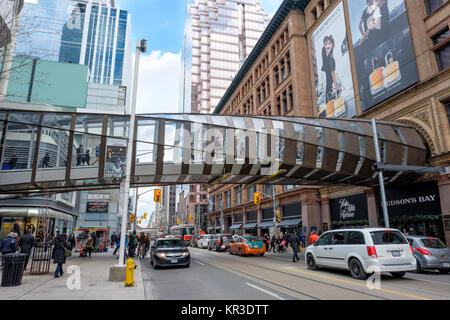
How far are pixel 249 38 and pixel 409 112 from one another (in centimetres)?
10972

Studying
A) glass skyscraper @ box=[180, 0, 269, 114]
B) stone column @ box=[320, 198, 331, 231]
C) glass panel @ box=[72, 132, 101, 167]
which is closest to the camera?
glass panel @ box=[72, 132, 101, 167]

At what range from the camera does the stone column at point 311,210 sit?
1324 inches

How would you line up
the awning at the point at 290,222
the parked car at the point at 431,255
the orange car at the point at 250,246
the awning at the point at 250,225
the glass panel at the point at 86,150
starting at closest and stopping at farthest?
the parked car at the point at 431,255 → the glass panel at the point at 86,150 → the orange car at the point at 250,246 → the awning at the point at 290,222 → the awning at the point at 250,225

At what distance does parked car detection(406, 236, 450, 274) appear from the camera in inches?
480

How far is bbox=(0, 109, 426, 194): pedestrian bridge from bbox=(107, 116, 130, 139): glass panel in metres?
0.06

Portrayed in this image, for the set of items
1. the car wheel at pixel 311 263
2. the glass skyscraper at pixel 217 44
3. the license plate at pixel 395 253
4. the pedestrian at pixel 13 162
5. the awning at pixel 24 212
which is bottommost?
the car wheel at pixel 311 263

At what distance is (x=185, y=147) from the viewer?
19.5 m

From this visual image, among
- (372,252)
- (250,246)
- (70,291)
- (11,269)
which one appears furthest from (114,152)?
(372,252)

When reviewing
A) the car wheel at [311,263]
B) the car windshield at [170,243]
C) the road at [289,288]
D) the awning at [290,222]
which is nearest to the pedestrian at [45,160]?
the car windshield at [170,243]

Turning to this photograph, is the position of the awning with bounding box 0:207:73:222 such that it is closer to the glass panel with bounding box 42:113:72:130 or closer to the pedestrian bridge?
the pedestrian bridge

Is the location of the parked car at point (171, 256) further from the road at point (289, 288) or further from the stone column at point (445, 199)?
the stone column at point (445, 199)

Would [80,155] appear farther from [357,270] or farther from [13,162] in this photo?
[357,270]

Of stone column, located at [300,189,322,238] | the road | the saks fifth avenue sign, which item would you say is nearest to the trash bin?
the road

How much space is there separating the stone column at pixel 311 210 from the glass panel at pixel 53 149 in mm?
25156
